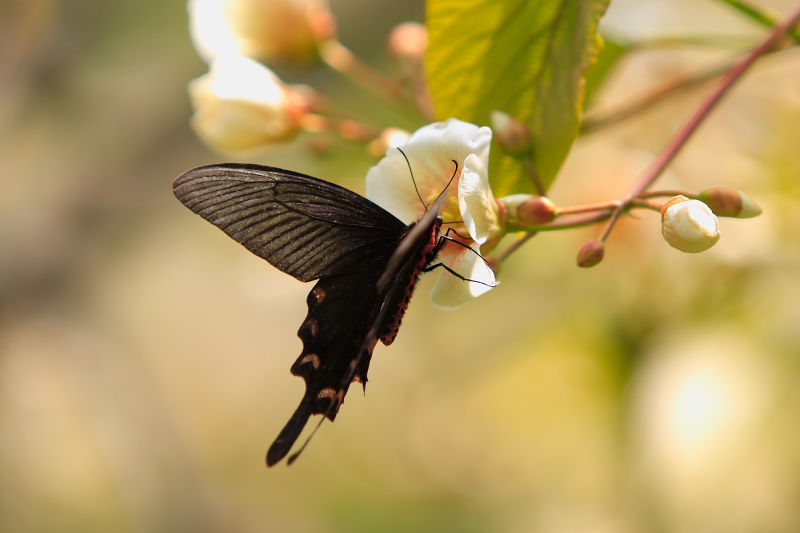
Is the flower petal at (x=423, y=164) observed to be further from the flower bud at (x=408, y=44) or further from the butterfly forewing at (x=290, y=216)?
the flower bud at (x=408, y=44)

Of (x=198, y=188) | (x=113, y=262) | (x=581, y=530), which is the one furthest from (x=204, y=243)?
(x=198, y=188)

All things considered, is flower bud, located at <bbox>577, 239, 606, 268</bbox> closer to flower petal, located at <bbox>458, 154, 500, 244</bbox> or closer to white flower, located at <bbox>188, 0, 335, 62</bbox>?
flower petal, located at <bbox>458, 154, 500, 244</bbox>

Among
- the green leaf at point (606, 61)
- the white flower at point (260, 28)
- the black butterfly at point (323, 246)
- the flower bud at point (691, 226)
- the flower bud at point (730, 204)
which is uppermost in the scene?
the green leaf at point (606, 61)

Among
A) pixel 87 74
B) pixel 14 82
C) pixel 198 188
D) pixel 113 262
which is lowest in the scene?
pixel 198 188

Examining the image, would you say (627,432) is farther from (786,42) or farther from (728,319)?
(786,42)

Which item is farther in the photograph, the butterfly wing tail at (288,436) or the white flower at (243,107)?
the white flower at (243,107)

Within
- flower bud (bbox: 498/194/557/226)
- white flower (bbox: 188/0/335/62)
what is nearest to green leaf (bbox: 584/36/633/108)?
flower bud (bbox: 498/194/557/226)

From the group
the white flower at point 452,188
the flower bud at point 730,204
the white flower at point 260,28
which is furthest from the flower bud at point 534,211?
the white flower at point 260,28
